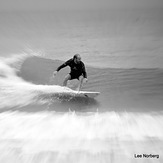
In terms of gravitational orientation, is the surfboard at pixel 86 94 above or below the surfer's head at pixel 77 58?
below

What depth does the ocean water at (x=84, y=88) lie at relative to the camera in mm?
2826

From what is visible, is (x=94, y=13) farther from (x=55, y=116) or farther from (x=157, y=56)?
(x=55, y=116)

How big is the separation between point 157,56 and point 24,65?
2.86 metres

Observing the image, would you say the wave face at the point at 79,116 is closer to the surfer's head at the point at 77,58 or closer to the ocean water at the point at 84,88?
the ocean water at the point at 84,88

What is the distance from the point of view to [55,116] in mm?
3617

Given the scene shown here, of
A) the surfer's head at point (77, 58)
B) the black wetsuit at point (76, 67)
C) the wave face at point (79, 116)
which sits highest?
the surfer's head at point (77, 58)

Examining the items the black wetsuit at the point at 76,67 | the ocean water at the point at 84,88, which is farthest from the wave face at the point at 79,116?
the black wetsuit at the point at 76,67

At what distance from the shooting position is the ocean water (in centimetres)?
283

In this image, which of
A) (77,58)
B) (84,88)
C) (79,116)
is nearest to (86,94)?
(79,116)

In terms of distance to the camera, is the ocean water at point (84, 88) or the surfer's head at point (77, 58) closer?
the ocean water at point (84, 88)

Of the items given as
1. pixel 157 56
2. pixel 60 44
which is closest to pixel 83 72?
pixel 157 56

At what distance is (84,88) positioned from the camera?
447 centimetres

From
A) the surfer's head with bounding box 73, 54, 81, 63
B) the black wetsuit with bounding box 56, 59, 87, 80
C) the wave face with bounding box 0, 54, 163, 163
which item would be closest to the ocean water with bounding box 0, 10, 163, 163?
the wave face with bounding box 0, 54, 163, 163

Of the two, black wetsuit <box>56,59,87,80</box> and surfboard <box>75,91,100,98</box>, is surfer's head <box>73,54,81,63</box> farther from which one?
surfboard <box>75,91,100,98</box>
